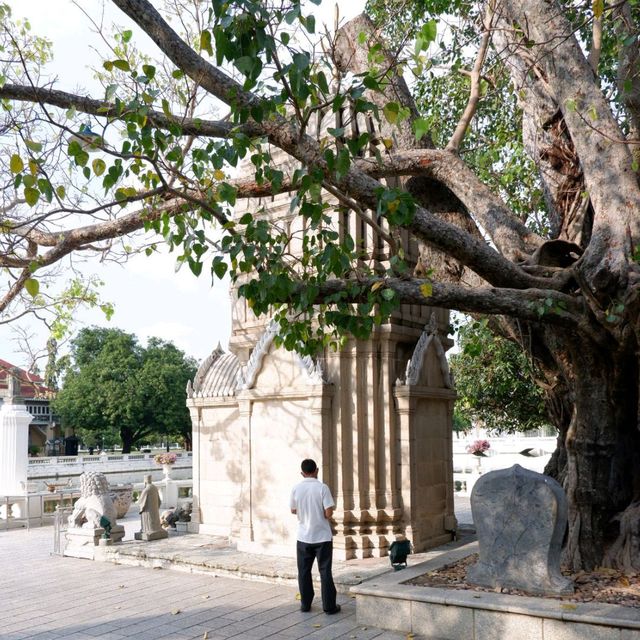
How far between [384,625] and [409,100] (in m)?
7.25

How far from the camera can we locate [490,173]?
13523 millimetres

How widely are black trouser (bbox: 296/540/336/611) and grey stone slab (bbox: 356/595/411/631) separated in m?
0.40

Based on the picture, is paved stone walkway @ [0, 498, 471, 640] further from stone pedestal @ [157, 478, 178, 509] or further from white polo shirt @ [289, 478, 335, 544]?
stone pedestal @ [157, 478, 178, 509]

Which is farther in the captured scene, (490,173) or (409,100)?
(490,173)

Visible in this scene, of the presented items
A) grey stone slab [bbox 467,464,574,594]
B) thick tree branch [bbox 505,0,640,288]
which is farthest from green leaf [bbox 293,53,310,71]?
grey stone slab [bbox 467,464,574,594]

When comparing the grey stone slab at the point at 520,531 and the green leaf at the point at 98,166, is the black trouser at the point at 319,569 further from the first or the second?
the green leaf at the point at 98,166

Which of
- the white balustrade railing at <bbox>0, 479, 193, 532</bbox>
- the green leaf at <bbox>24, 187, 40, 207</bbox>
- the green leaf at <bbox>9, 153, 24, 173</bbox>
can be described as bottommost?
the white balustrade railing at <bbox>0, 479, 193, 532</bbox>

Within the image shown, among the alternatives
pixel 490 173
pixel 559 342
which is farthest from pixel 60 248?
pixel 490 173

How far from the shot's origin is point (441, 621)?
707 centimetres

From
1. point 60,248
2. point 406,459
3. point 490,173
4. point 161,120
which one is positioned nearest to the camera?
point 161,120

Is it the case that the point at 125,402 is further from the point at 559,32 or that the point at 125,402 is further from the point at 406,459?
the point at 559,32

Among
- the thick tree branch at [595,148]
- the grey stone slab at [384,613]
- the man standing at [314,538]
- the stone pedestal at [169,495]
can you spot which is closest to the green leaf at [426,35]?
the thick tree branch at [595,148]

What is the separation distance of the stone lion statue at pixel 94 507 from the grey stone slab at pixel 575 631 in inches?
318

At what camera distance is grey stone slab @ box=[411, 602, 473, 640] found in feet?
22.7
